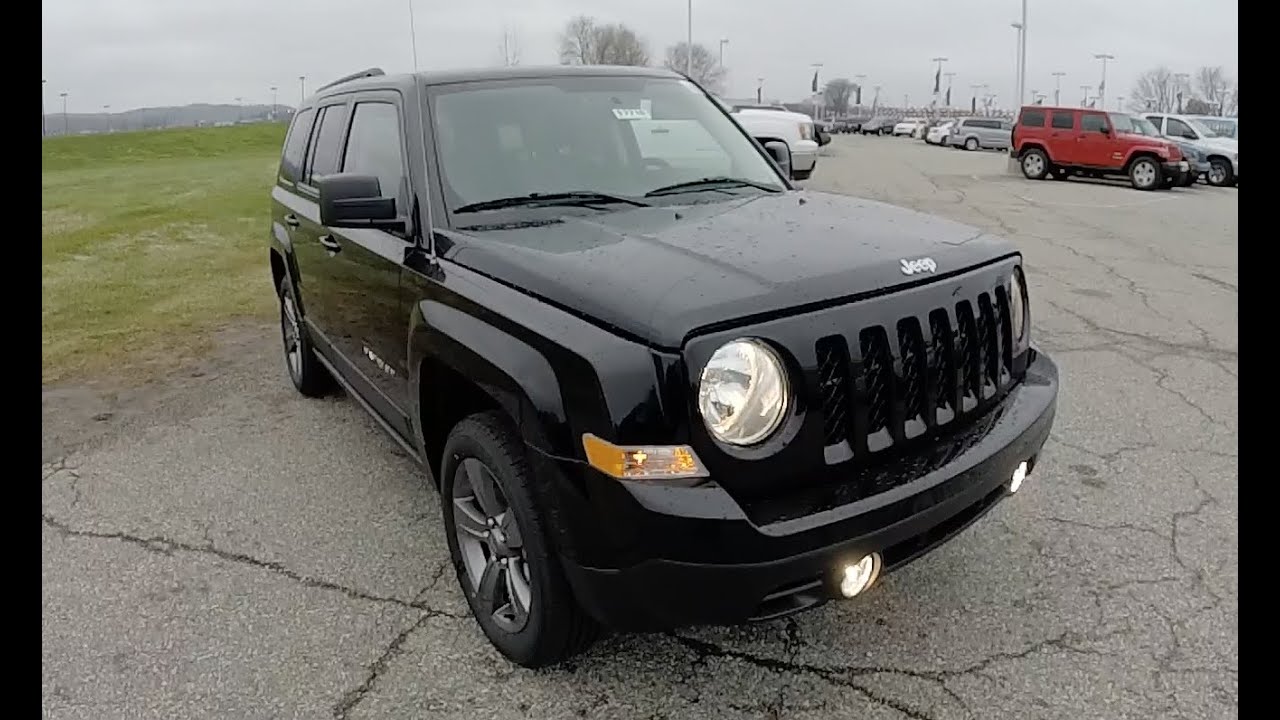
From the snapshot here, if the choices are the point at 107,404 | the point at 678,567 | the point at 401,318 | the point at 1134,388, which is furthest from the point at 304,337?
the point at 1134,388

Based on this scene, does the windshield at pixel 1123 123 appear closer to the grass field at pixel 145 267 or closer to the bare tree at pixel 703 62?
the grass field at pixel 145 267

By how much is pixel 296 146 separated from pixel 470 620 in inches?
130

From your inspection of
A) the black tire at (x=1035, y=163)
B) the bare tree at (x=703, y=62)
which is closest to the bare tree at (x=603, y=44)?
the bare tree at (x=703, y=62)

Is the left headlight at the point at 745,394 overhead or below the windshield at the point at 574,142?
below

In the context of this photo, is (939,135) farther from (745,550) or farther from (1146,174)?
(745,550)

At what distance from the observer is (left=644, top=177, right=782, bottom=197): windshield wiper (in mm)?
3738

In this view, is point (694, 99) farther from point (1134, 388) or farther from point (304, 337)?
point (1134, 388)

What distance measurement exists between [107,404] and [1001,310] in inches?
208

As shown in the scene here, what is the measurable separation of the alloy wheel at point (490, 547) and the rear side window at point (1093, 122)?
22.7 meters

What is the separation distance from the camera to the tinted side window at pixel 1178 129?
23.3 m

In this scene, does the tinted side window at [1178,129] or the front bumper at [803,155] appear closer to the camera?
the front bumper at [803,155]

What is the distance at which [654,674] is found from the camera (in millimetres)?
2963

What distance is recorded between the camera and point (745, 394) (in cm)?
244

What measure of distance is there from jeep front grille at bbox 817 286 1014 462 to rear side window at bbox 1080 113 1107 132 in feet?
72.1
